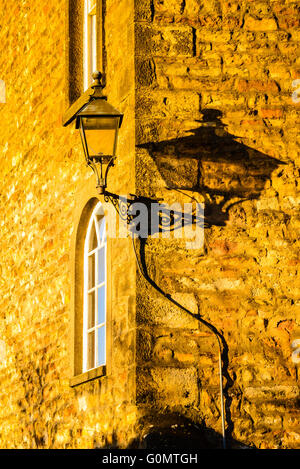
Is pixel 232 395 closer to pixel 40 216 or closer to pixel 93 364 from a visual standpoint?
pixel 93 364

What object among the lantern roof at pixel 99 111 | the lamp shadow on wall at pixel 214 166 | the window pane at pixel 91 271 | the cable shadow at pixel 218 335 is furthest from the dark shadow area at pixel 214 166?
the window pane at pixel 91 271

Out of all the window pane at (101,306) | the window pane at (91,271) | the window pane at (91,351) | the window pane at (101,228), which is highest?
the window pane at (101,228)

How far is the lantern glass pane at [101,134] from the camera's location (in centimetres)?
881

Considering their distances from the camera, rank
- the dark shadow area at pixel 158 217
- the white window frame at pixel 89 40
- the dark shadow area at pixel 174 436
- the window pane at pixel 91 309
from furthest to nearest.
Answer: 1. the white window frame at pixel 89 40
2. the window pane at pixel 91 309
3. the dark shadow area at pixel 158 217
4. the dark shadow area at pixel 174 436

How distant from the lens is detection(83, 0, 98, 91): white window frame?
11.1m

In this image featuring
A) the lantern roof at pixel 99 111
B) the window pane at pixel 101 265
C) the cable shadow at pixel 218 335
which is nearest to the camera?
the cable shadow at pixel 218 335

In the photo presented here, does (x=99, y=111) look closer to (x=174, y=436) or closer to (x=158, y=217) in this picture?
(x=158, y=217)

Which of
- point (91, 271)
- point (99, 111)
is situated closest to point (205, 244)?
point (99, 111)

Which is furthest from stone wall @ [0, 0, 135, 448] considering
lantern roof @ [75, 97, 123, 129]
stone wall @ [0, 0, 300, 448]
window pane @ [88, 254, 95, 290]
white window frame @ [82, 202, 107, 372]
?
lantern roof @ [75, 97, 123, 129]

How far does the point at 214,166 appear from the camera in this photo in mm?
9227

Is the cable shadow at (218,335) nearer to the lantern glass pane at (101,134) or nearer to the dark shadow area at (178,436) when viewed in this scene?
the dark shadow area at (178,436)

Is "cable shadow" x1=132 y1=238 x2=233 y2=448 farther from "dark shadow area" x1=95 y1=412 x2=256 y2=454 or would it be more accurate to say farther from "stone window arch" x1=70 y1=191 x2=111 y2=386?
"stone window arch" x1=70 y1=191 x2=111 y2=386

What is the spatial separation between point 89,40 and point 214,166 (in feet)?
9.18

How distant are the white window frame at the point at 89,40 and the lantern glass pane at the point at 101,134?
89.2 inches
